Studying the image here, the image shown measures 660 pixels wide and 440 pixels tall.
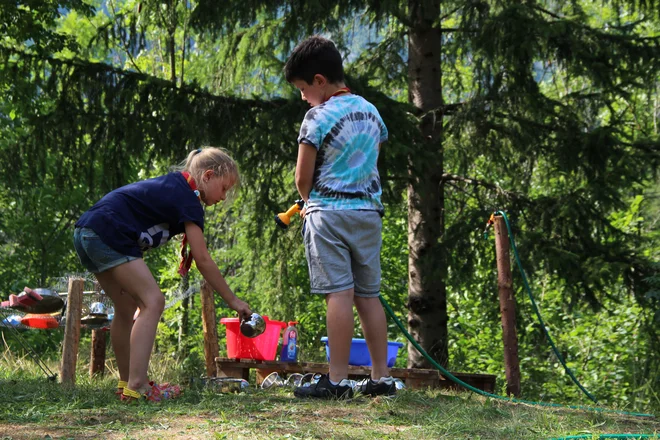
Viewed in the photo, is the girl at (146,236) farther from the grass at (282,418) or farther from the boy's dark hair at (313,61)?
the boy's dark hair at (313,61)

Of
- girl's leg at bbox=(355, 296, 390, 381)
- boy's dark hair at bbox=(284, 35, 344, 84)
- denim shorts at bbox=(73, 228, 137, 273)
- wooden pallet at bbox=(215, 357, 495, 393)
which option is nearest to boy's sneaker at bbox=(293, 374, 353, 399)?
girl's leg at bbox=(355, 296, 390, 381)

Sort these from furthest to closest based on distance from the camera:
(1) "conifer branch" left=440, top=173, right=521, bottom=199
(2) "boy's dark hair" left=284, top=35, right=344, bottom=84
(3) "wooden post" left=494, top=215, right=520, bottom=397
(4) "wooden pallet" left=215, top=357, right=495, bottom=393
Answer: (1) "conifer branch" left=440, top=173, right=521, bottom=199, (3) "wooden post" left=494, top=215, right=520, bottom=397, (4) "wooden pallet" left=215, top=357, right=495, bottom=393, (2) "boy's dark hair" left=284, top=35, right=344, bottom=84

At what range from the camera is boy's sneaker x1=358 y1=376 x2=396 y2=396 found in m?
3.72

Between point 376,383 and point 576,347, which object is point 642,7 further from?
point 576,347

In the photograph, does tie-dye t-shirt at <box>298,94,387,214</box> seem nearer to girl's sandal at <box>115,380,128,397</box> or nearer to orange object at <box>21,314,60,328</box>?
girl's sandal at <box>115,380,128,397</box>

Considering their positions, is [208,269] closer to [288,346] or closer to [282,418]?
[282,418]

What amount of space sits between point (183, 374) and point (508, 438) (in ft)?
19.1

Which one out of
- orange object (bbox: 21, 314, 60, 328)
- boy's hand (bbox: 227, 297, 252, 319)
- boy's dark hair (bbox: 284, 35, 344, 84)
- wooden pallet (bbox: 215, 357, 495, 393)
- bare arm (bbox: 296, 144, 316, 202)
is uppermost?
boy's dark hair (bbox: 284, 35, 344, 84)

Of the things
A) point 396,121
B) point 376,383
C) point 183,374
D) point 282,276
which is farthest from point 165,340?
point 376,383

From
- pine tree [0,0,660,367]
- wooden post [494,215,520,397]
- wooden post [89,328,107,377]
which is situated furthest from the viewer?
pine tree [0,0,660,367]

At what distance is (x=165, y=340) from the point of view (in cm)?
1355

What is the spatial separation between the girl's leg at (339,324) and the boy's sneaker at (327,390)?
0.09 meters

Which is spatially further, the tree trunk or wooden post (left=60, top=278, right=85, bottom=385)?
the tree trunk

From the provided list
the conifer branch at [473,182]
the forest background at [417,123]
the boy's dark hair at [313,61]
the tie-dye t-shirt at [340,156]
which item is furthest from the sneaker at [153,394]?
the conifer branch at [473,182]
